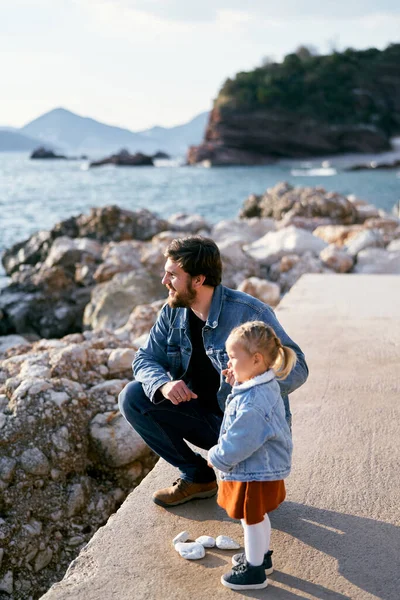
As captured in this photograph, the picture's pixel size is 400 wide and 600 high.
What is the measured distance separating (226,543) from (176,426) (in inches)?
22.6

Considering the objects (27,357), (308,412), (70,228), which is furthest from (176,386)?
(70,228)

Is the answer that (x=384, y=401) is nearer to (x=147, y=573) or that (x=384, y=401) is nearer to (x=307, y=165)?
(x=147, y=573)

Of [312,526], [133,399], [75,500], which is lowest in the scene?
[75,500]

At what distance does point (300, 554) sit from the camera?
2.79 meters

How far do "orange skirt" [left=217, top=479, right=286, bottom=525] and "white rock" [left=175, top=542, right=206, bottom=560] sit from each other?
0.80ft

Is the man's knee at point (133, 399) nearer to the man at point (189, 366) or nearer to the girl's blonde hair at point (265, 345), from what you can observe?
the man at point (189, 366)

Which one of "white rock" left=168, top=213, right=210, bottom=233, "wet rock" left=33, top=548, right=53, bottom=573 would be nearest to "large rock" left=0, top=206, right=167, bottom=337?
"white rock" left=168, top=213, right=210, bottom=233

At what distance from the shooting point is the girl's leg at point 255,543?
2.59 meters

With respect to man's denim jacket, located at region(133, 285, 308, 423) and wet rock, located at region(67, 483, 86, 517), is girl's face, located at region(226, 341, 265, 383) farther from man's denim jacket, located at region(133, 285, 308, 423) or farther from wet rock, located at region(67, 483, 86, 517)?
wet rock, located at region(67, 483, 86, 517)

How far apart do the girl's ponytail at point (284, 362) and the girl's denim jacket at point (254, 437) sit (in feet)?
0.09

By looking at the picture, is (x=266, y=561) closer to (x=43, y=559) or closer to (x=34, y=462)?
(x=43, y=559)

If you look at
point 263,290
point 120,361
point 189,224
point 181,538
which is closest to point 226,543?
point 181,538

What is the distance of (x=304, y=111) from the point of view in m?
85.6

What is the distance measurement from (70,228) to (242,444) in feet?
36.5
